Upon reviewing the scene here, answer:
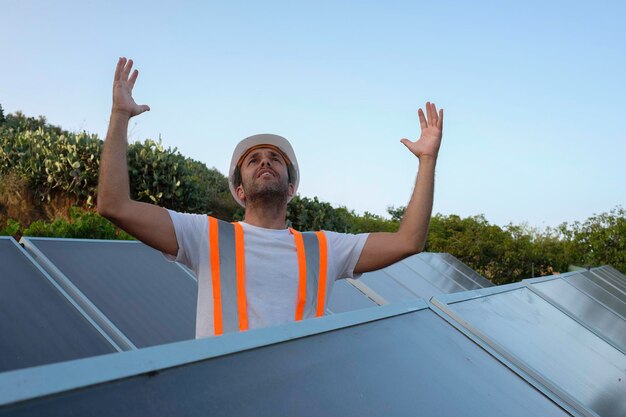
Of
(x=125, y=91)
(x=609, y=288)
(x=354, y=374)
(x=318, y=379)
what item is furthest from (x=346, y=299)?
(x=609, y=288)

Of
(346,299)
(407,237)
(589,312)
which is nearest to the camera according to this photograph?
(407,237)

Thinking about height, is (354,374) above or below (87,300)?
above

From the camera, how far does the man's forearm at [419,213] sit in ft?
8.33

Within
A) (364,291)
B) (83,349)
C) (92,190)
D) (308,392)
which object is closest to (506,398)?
(308,392)

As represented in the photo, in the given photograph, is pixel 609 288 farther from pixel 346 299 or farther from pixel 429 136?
pixel 429 136

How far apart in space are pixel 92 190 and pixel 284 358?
29.3ft

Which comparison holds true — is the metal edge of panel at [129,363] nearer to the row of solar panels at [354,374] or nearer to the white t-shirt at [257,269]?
the row of solar panels at [354,374]

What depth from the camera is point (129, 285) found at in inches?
145

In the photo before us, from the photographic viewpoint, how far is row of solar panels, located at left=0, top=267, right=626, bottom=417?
84 centimetres

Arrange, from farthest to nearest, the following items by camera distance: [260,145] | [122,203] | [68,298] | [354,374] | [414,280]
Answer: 1. [414,280]
2. [68,298]
3. [260,145]
4. [122,203]
5. [354,374]

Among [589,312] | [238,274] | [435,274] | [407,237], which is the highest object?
[407,237]

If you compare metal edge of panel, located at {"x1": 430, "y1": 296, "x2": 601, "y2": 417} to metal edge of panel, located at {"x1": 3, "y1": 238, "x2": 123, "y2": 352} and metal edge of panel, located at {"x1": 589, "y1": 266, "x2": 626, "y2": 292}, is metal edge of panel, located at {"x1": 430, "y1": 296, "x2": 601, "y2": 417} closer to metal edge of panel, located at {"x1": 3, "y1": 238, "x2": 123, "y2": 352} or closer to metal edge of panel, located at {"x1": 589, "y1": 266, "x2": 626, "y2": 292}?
metal edge of panel, located at {"x1": 3, "y1": 238, "x2": 123, "y2": 352}

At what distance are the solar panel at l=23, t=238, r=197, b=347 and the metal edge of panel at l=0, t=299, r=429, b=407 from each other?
2.07 meters

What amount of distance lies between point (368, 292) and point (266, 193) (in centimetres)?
278
